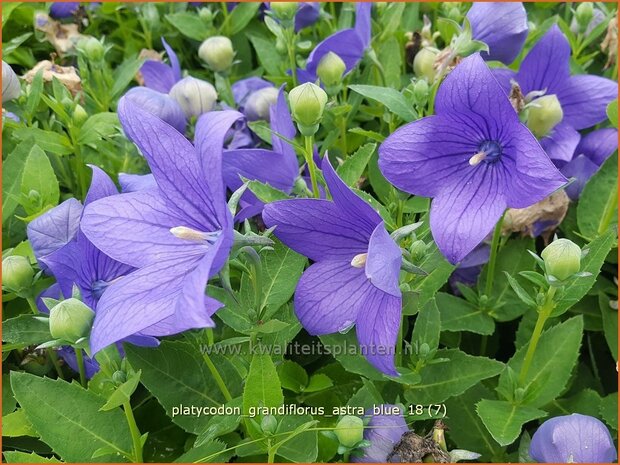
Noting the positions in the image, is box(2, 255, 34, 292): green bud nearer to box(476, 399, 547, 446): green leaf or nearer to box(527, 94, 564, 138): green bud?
box(476, 399, 547, 446): green leaf

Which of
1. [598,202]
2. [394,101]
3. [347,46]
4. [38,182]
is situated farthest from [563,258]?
[38,182]

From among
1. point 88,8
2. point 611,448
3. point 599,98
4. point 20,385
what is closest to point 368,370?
point 611,448

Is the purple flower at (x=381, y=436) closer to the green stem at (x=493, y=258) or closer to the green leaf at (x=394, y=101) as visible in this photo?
the green stem at (x=493, y=258)

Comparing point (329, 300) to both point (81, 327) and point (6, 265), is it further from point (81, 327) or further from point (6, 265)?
point (6, 265)

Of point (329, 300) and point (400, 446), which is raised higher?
point (329, 300)

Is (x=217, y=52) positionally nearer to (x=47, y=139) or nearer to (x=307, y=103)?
(x=47, y=139)

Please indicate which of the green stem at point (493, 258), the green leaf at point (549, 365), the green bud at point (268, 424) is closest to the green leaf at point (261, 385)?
the green bud at point (268, 424)
